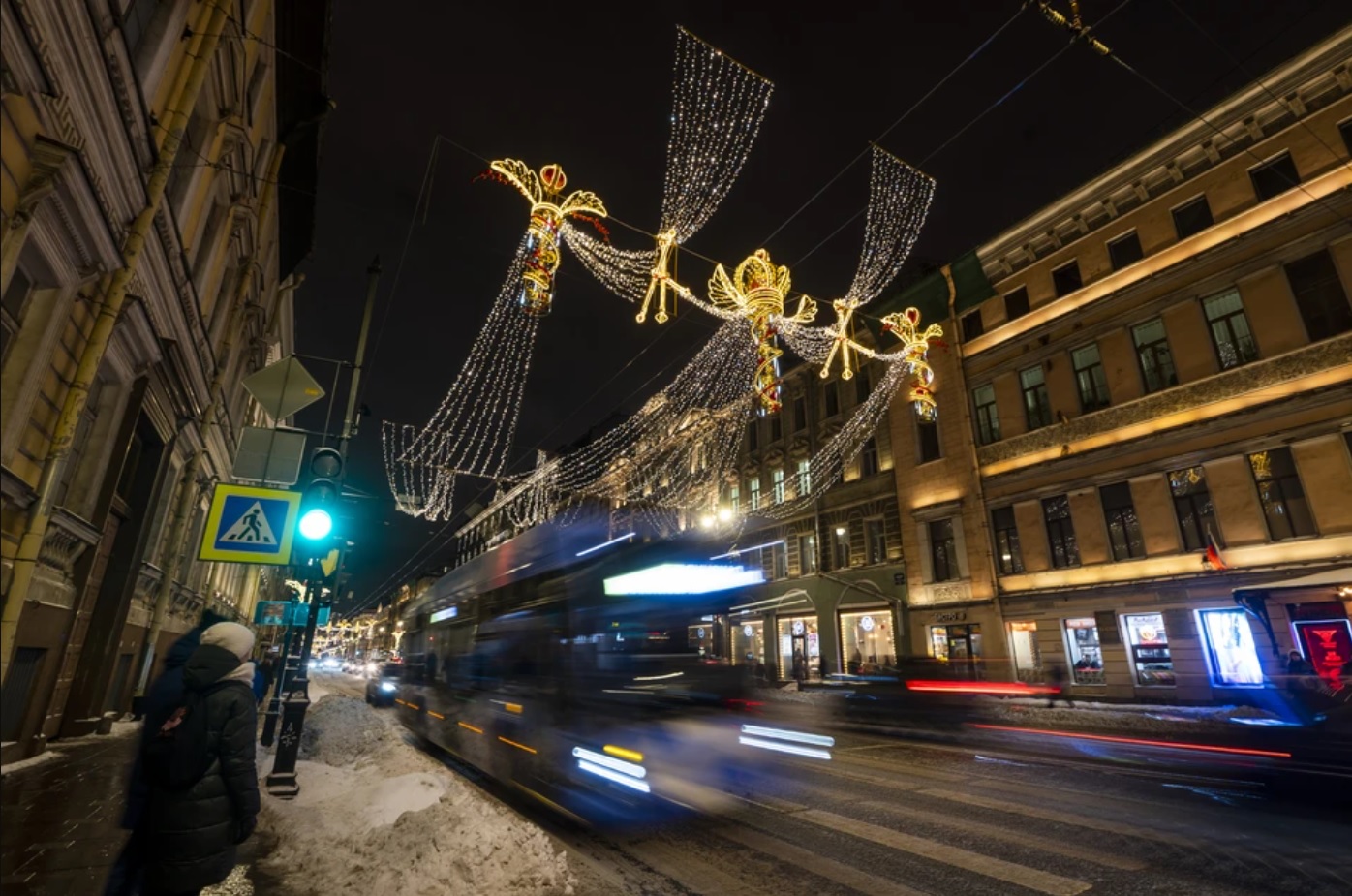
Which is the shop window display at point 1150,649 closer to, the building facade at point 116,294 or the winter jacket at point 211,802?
the winter jacket at point 211,802

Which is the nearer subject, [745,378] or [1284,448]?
[1284,448]

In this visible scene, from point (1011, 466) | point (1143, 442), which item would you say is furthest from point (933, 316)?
point (1143, 442)

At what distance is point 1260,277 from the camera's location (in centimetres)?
1759

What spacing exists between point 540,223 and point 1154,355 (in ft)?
66.3

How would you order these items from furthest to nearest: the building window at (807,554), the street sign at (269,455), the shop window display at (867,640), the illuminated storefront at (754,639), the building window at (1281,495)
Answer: the illuminated storefront at (754,639)
the building window at (807,554)
the shop window display at (867,640)
the building window at (1281,495)
the street sign at (269,455)

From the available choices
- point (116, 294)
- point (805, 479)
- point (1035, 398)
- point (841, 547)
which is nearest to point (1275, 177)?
point (1035, 398)

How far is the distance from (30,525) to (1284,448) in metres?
25.6

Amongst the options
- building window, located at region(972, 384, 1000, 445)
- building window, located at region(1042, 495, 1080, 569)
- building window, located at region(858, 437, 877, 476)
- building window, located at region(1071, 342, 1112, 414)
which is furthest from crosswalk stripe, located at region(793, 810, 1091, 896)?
building window, located at region(858, 437, 877, 476)

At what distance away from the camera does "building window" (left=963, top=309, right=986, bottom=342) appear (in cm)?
2566

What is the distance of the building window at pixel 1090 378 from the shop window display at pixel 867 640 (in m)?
11.1

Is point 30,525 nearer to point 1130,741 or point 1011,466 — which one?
point 1130,741

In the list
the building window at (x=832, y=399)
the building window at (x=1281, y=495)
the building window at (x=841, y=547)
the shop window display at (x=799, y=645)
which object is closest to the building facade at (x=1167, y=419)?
the building window at (x=1281, y=495)

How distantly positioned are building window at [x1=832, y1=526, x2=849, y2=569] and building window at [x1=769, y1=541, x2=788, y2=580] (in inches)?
128

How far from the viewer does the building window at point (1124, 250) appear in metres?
21.0
